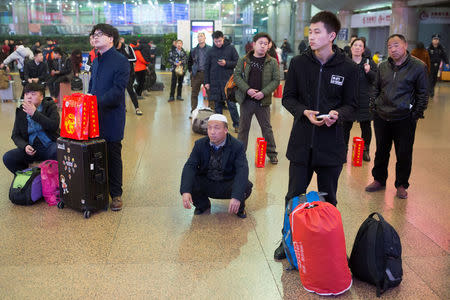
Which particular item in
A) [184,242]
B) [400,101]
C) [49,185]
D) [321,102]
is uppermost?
[321,102]

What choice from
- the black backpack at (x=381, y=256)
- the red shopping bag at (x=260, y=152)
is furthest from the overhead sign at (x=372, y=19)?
the black backpack at (x=381, y=256)

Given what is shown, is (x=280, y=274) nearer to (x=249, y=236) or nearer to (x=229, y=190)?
(x=249, y=236)

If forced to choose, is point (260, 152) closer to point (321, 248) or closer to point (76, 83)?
point (321, 248)

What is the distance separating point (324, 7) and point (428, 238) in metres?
29.2

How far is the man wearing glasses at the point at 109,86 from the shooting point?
170 inches

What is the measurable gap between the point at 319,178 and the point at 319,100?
2.07 ft

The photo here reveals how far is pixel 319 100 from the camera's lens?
3.20m

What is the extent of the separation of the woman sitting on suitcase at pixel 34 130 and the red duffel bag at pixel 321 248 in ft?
10.2

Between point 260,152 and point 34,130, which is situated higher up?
point 34,130

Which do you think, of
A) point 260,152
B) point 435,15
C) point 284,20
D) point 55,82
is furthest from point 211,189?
point 284,20

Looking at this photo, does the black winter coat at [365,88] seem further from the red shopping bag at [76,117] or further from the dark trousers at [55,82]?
the dark trousers at [55,82]

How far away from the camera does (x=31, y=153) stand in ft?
16.2

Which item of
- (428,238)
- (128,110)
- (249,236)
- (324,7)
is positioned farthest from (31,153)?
(324,7)

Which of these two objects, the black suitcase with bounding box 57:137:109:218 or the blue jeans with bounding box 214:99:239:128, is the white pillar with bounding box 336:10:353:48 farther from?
the black suitcase with bounding box 57:137:109:218
